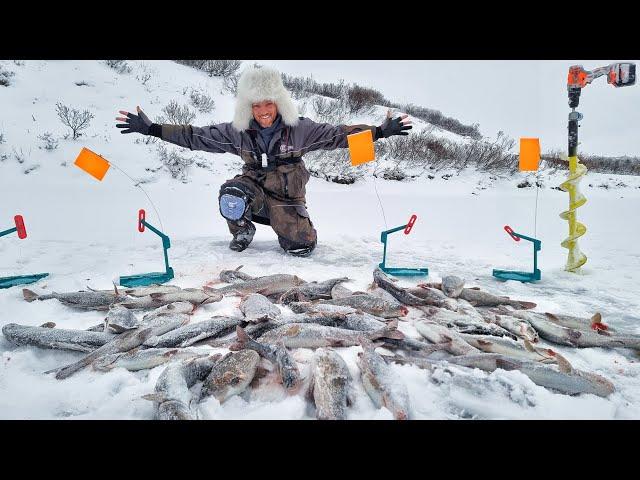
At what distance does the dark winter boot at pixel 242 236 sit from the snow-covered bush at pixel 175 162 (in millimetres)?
4460

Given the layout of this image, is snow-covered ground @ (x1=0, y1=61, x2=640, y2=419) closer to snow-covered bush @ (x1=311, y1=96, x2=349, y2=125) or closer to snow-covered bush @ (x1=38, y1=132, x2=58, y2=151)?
snow-covered bush @ (x1=38, y1=132, x2=58, y2=151)

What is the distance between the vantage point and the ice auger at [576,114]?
346 centimetres

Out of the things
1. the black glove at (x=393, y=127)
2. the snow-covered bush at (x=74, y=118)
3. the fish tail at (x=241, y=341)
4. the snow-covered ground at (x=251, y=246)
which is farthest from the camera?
the snow-covered bush at (x=74, y=118)

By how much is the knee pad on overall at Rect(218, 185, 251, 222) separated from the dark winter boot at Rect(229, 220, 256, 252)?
302 millimetres

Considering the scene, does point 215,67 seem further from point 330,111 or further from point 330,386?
point 330,386

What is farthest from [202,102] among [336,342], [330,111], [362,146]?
Result: [336,342]

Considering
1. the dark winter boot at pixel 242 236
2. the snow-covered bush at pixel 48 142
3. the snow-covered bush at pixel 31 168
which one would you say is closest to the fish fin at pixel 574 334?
the dark winter boot at pixel 242 236

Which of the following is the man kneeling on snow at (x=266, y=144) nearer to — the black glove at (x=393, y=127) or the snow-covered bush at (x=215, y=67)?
the black glove at (x=393, y=127)

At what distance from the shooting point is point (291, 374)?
2.06 metres

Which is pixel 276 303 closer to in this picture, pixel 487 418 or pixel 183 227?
pixel 487 418

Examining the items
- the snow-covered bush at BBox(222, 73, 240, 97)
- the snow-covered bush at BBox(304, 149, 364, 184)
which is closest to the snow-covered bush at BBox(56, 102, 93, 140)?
the snow-covered bush at BBox(222, 73, 240, 97)

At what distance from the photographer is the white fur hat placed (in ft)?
14.0

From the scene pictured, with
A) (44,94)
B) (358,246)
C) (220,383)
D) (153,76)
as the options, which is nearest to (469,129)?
(153,76)

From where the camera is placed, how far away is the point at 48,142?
27.6 feet
